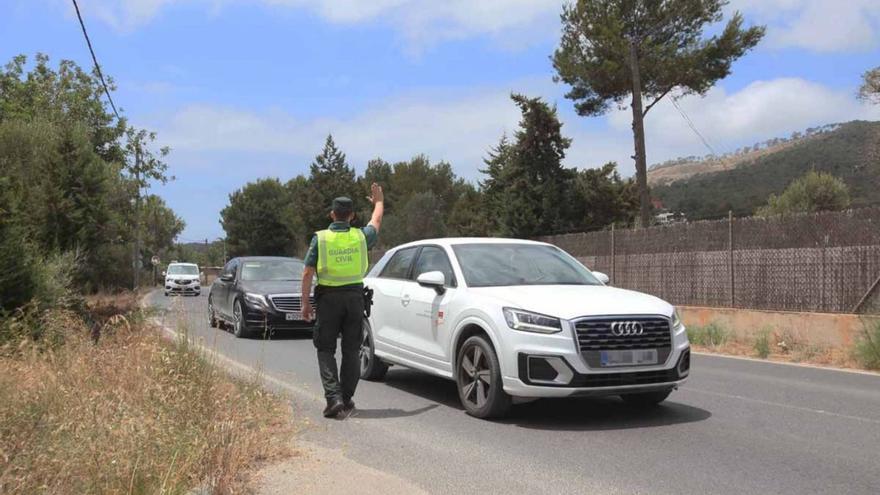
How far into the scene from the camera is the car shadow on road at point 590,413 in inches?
258

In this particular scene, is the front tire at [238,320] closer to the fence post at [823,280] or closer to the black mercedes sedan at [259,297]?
the black mercedes sedan at [259,297]

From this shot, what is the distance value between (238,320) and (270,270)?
159cm

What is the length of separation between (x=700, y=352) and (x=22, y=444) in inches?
438

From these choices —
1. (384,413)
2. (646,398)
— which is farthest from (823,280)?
(384,413)

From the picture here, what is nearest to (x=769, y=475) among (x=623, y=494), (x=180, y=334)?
(x=623, y=494)

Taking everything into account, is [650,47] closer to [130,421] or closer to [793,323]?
[793,323]

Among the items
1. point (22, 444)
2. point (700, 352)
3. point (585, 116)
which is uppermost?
point (585, 116)

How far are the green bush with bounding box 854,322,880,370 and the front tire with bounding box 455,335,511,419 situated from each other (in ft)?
22.3

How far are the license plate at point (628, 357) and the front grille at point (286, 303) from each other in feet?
29.3

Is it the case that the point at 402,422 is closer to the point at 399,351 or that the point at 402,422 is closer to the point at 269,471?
the point at 399,351

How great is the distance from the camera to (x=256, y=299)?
47.0 feet

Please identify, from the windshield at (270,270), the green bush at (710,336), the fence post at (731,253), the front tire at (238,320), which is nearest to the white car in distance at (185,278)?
the windshield at (270,270)

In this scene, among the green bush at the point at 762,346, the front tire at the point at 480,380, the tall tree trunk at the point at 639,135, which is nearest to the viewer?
the front tire at the point at 480,380

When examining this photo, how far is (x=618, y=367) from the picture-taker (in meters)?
6.20
